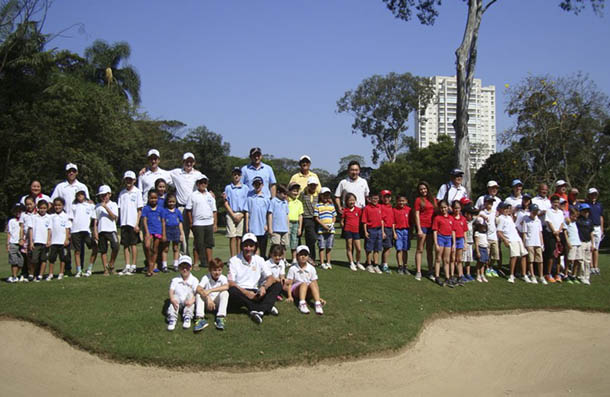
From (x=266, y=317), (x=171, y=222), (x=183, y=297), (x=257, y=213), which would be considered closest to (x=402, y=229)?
(x=257, y=213)

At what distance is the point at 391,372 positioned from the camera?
7512 mm

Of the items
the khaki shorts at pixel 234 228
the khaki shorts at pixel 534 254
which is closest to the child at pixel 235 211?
the khaki shorts at pixel 234 228

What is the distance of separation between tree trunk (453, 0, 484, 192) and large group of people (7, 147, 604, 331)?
3293mm

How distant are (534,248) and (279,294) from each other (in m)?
7.40

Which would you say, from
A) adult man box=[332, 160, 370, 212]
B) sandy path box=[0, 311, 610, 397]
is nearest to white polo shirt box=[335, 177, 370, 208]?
adult man box=[332, 160, 370, 212]

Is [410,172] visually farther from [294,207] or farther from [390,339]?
[390,339]

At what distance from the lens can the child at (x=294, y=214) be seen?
1223 cm

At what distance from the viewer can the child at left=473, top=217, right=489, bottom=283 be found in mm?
12352

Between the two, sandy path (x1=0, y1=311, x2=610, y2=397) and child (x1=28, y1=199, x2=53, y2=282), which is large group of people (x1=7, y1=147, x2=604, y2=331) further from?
sandy path (x1=0, y1=311, x2=610, y2=397)

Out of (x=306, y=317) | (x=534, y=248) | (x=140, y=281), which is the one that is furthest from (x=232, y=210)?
(x=534, y=248)

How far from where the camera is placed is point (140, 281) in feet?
34.7

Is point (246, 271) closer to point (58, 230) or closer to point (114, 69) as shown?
point (58, 230)

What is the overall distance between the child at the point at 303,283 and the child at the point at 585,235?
8.21 metres

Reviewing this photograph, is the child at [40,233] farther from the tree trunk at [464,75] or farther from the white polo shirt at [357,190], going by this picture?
the tree trunk at [464,75]
